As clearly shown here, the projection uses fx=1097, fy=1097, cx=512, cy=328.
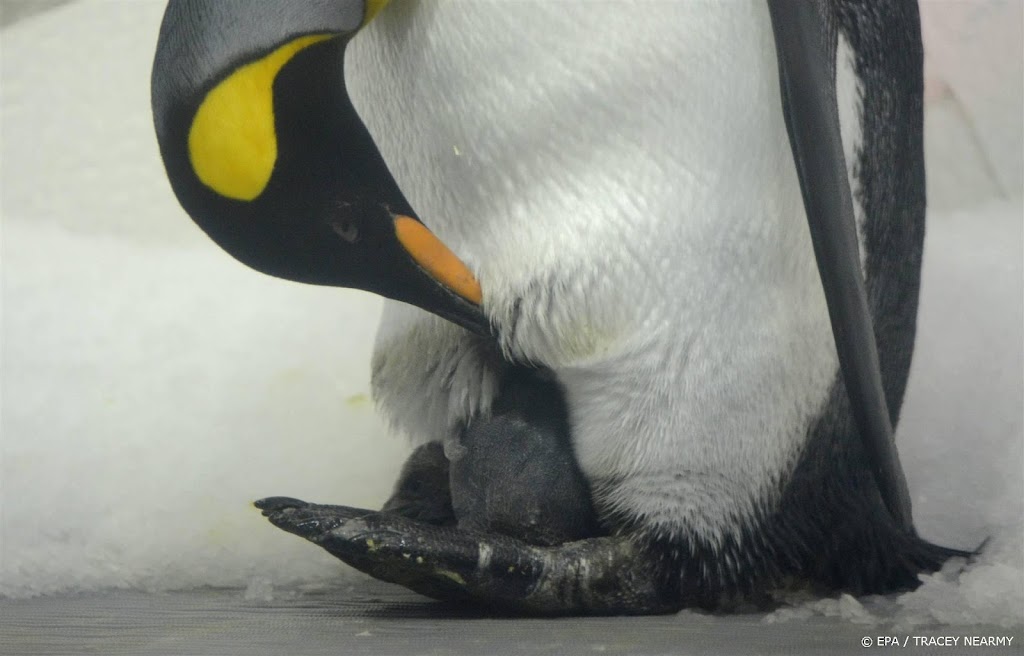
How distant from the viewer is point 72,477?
43.5 inches

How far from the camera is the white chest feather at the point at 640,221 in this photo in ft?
2.33

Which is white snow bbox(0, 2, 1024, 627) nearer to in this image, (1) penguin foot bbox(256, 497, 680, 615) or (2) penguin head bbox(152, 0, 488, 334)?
(1) penguin foot bbox(256, 497, 680, 615)

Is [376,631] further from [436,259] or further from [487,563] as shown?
[436,259]

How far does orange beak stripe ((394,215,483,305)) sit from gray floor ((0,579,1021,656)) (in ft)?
0.70

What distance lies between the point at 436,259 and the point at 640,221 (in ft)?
0.45

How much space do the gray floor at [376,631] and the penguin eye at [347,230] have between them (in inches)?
9.5

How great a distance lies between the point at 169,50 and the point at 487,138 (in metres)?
0.21

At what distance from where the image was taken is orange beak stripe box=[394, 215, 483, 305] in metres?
0.72

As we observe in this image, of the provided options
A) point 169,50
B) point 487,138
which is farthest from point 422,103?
point 169,50

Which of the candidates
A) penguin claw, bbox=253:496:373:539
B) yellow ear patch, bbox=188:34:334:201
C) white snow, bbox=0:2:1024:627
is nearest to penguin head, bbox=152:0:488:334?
yellow ear patch, bbox=188:34:334:201

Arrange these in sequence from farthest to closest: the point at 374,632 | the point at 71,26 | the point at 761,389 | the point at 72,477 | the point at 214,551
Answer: the point at 71,26, the point at 72,477, the point at 214,551, the point at 761,389, the point at 374,632

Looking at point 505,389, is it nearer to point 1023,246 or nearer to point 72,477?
point 72,477

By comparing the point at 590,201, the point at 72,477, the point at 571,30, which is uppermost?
the point at 571,30

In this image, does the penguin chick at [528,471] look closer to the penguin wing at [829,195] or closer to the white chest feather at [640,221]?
the white chest feather at [640,221]
